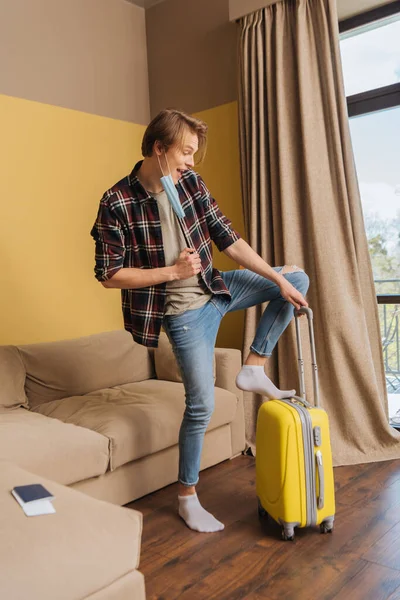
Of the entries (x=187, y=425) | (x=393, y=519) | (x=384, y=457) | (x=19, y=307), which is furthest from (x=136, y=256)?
(x=384, y=457)

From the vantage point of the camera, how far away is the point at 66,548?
129cm

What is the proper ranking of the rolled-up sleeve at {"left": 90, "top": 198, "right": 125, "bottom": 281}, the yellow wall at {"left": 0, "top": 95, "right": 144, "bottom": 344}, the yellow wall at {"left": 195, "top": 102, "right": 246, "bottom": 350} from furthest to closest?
the yellow wall at {"left": 195, "top": 102, "right": 246, "bottom": 350} → the yellow wall at {"left": 0, "top": 95, "right": 144, "bottom": 344} → the rolled-up sleeve at {"left": 90, "top": 198, "right": 125, "bottom": 281}

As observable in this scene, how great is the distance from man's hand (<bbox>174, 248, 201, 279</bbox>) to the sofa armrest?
1043 mm

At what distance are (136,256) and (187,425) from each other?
703 millimetres

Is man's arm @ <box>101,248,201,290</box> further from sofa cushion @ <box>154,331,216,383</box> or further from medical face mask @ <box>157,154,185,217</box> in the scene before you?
sofa cushion @ <box>154,331,216,383</box>

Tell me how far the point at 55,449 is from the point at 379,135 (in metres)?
2.48

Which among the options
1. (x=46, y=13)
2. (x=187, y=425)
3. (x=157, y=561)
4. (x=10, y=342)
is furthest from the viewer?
(x=46, y=13)

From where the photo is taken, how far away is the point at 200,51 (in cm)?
379

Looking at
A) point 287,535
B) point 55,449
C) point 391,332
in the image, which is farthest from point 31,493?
point 391,332

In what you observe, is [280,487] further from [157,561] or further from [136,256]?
[136,256]

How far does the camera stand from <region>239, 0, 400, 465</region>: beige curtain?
3066 mm

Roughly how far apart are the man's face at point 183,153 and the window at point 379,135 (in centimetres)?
154

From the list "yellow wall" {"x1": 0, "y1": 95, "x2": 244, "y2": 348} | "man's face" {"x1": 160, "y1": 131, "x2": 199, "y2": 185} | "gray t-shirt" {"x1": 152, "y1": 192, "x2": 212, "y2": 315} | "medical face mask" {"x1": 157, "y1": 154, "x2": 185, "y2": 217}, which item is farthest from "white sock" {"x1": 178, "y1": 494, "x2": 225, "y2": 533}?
"yellow wall" {"x1": 0, "y1": 95, "x2": 244, "y2": 348}

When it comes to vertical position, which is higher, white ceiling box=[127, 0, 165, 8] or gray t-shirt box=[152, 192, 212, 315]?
white ceiling box=[127, 0, 165, 8]
